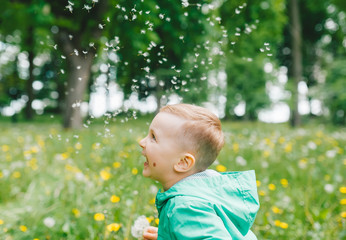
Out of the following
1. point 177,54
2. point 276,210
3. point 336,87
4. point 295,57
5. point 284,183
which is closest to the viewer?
point 276,210

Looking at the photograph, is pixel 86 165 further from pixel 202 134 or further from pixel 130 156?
pixel 202 134

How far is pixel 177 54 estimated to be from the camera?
19.8 ft

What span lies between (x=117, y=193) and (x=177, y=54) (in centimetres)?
410

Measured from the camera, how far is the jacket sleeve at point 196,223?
1143 mm

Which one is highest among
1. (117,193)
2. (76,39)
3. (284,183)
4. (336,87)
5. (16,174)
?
(76,39)

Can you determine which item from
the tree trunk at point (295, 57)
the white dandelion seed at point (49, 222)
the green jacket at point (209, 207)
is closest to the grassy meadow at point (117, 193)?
the white dandelion seed at point (49, 222)

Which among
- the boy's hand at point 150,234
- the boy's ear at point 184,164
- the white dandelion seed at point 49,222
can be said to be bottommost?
the white dandelion seed at point 49,222

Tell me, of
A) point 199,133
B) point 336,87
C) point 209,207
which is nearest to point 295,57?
point 336,87

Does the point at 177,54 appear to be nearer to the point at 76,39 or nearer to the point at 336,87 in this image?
the point at 76,39

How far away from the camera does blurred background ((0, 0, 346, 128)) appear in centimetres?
214

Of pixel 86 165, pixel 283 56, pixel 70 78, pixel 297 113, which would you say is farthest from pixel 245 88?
pixel 86 165

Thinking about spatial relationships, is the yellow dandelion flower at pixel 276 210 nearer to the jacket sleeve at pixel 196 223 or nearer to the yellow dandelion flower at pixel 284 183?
the yellow dandelion flower at pixel 284 183

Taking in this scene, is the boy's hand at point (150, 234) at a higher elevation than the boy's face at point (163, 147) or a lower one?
lower

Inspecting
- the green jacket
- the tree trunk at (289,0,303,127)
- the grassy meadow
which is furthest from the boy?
the tree trunk at (289,0,303,127)
